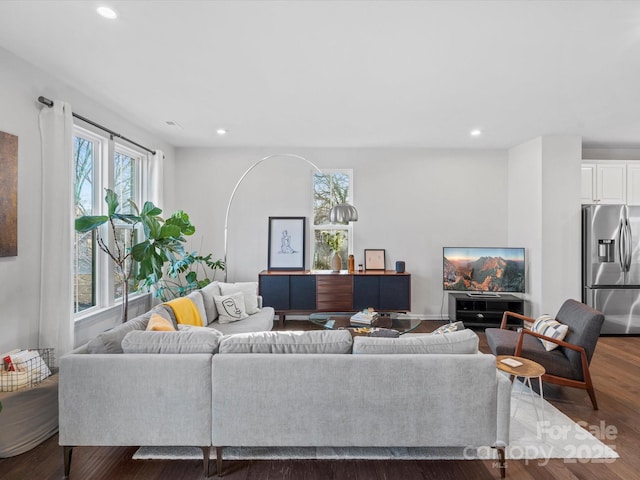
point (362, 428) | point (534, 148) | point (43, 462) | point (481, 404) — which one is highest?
point (534, 148)

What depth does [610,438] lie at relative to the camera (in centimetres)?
240

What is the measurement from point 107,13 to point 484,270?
513cm

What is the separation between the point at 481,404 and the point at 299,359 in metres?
1.05

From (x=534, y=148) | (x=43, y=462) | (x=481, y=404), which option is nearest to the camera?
(x=481, y=404)

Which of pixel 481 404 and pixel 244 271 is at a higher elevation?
pixel 244 271

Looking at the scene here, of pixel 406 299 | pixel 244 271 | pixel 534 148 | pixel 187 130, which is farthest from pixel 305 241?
pixel 534 148

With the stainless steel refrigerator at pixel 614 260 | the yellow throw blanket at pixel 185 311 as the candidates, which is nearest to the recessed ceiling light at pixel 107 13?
the yellow throw blanket at pixel 185 311

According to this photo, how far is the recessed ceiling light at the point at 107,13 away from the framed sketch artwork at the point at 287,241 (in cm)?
361

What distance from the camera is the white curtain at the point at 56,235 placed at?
9.39ft

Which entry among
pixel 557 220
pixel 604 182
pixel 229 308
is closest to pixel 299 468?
pixel 229 308

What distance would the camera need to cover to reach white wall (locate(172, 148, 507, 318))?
5586 millimetres

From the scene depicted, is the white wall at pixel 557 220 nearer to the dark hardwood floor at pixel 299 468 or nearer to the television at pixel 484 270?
the television at pixel 484 270

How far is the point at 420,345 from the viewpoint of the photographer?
6.91 ft

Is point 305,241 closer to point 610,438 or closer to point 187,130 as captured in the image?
point 187,130
